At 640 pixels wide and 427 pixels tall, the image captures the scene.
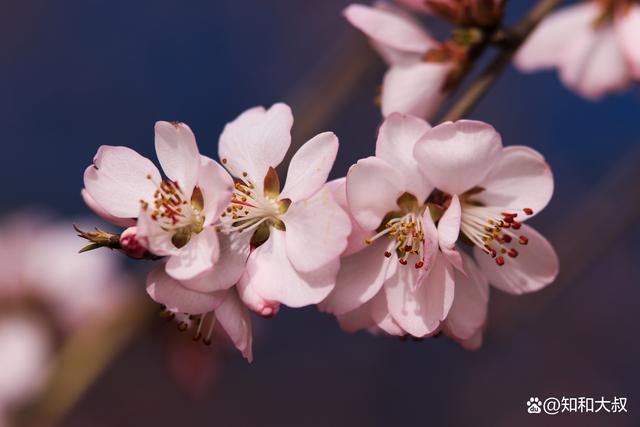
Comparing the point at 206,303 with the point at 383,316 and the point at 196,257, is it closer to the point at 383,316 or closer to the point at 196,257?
the point at 196,257

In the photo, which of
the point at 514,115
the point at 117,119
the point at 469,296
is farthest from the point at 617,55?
the point at 117,119

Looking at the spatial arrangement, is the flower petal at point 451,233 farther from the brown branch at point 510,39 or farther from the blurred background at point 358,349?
the blurred background at point 358,349

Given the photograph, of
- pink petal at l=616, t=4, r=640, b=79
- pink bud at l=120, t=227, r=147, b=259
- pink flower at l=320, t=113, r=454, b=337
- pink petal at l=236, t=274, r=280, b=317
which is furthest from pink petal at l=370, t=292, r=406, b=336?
pink petal at l=616, t=4, r=640, b=79

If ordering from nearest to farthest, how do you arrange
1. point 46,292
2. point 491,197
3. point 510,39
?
point 491,197 → point 510,39 → point 46,292

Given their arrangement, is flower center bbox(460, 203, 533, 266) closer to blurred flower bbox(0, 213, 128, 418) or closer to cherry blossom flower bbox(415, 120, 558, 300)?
cherry blossom flower bbox(415, 120, 558, 300)

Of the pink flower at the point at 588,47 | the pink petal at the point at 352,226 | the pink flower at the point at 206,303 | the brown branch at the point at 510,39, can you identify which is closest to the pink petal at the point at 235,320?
the pink flower at the point at 206,303

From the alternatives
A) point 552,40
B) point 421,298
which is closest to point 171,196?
point 421,298
